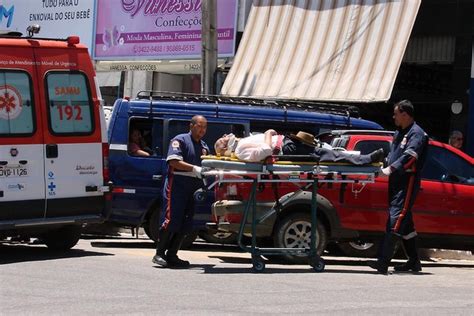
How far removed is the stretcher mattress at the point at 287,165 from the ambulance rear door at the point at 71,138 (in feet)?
5.67

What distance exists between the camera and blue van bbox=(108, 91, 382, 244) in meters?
12.2

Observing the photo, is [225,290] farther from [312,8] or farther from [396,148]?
[312,8]

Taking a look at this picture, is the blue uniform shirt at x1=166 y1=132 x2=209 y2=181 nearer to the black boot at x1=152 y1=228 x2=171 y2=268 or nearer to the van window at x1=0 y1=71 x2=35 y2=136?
the black boot at x1=152 y1=228 x2=171 y2=268

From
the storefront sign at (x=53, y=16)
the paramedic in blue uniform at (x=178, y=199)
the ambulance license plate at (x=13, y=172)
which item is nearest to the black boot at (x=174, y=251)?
the paramedic in blue uniform at (x=178, y=199)

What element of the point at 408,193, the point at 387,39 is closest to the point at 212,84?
the point at 387,39

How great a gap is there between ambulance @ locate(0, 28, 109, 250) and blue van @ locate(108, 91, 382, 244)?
1.22 metres

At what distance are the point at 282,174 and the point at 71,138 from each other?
2.62 meters

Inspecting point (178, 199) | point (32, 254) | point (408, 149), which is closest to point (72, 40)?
point (178, 199)

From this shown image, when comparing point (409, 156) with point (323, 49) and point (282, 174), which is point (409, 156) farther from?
point (323, 49)

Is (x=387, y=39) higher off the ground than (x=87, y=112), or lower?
higher

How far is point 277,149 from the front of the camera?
988 centimetres

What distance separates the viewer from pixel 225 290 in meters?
8.44

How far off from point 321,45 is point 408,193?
7.41 m

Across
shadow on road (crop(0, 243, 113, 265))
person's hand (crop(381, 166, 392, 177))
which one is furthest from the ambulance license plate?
person's hand (crop(381, 166, 392, 177))
